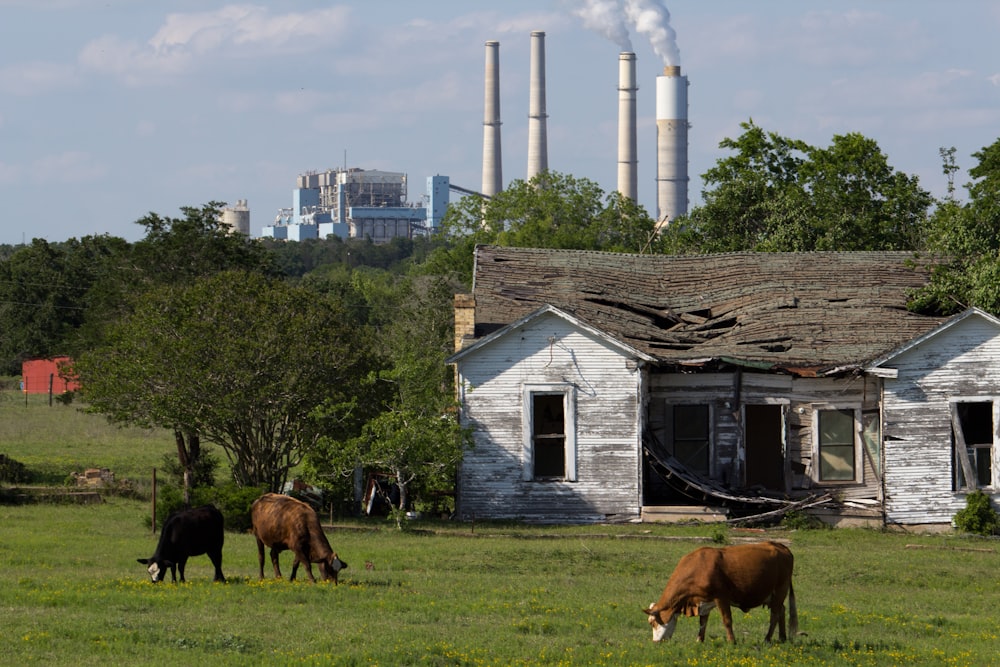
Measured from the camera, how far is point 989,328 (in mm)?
32125

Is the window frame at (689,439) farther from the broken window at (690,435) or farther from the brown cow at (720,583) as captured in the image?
the brown cow at (720,583)

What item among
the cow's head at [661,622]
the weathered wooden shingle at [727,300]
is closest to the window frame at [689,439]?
the weathered wooden shingle at [727,300]

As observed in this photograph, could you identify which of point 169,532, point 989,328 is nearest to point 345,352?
point 169,532

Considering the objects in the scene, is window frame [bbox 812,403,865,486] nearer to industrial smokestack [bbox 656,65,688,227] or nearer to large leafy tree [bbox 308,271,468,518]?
large leafy tree [bbox 308,271,468,518]

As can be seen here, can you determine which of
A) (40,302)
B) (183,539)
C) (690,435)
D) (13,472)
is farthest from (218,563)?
(40,302)

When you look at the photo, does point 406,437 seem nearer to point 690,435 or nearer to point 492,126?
point 690,435

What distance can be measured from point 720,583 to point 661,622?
85 cm

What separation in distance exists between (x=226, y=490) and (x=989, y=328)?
1766cm

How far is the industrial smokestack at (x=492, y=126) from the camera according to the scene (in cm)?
15225

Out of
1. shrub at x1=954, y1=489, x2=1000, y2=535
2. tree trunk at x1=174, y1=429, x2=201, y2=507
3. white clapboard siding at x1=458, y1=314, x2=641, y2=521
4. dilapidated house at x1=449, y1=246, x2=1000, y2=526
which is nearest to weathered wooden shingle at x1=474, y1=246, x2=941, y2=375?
dilapidated house at x1=449, y1=246, x2=1000, y2=526

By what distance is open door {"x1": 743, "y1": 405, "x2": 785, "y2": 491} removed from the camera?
36.8m

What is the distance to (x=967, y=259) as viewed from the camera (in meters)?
36.8

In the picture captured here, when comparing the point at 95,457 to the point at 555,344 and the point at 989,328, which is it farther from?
the point at 989,328

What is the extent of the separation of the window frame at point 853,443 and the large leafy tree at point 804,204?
55.7 ft
